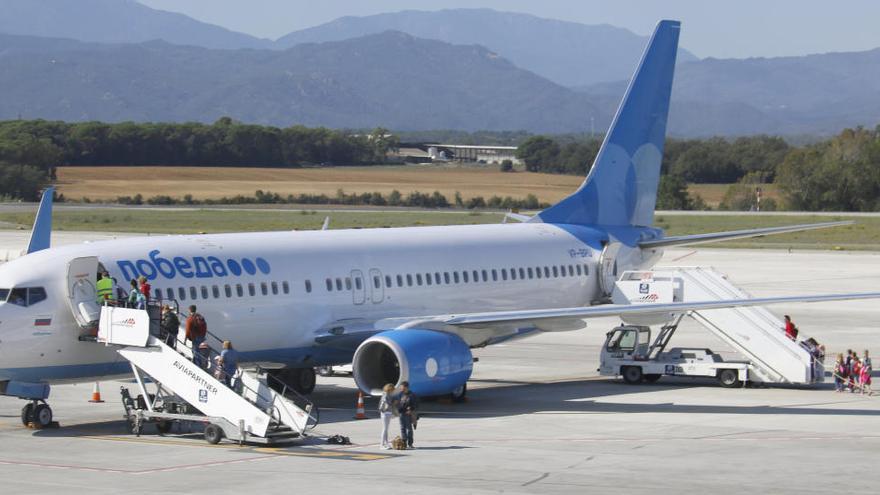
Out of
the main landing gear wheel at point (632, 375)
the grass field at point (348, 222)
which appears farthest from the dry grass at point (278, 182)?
the main landing gear wheel at point (632, 375)

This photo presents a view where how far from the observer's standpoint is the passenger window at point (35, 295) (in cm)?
2638

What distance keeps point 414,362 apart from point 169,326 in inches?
194

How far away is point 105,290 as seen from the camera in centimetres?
2680

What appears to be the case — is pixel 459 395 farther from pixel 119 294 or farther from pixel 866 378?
pixel 866 378

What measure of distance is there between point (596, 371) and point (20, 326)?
16.4 m

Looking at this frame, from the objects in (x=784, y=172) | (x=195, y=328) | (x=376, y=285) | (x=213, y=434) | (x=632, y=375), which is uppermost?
(x=784, y=172)

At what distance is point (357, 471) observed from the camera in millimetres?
22141

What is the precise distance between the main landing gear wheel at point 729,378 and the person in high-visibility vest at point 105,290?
48.4 feet

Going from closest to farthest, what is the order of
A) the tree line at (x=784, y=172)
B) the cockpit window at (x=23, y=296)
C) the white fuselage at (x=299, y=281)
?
the cockpit window at (x=23, y=296), the white fuselage at (x=299, y=281), the tree line at (x=784, y=172)

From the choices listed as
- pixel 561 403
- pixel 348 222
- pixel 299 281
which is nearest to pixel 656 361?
pixel 561 403

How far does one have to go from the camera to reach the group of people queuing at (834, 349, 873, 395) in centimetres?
3234

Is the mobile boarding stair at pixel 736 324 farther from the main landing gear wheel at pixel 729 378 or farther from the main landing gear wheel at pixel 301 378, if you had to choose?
the main landing gear wheel at pixel 301 378

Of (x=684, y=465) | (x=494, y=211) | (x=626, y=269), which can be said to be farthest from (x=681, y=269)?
(x=494, y=211)

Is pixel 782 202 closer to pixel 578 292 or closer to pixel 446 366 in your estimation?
pixel 578 292
